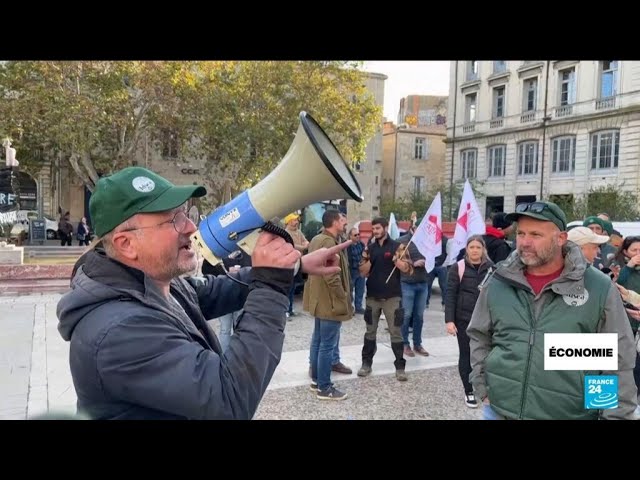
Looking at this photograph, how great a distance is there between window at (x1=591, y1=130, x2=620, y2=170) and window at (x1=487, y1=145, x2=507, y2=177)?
577 centimetres

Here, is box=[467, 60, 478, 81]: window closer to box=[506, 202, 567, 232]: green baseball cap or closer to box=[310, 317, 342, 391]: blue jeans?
box=[310, 317, 342, 391]: blue jeans

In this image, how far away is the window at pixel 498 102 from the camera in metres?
33.2

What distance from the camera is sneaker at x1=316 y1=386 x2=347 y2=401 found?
4948 mm

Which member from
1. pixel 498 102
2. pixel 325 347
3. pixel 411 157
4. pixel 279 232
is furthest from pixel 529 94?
pixel 279 232

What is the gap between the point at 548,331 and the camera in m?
2.44

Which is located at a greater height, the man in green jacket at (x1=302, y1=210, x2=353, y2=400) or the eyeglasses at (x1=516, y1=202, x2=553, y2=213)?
the eyeglasses at (x1=516, y1=202, x2=553, y2=213)

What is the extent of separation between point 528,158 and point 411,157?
39.0ft

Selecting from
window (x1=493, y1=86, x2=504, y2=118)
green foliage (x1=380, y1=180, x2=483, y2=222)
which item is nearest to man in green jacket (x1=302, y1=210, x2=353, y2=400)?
A: green foliage (x1=380, y1=180, x2=483, y2=222)

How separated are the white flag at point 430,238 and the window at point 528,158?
26.9m

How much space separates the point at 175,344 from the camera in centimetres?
133

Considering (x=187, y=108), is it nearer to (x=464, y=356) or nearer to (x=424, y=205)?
(x=424, y=205)

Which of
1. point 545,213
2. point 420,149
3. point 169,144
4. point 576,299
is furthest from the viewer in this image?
point 420,149

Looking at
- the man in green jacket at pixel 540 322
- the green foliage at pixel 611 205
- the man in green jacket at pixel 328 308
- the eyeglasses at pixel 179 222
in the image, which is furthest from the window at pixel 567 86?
the eyeglasses at pixel 179 222
